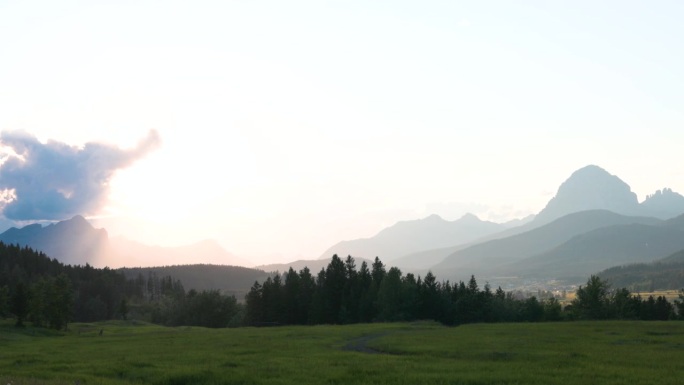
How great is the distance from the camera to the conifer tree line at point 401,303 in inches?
4665

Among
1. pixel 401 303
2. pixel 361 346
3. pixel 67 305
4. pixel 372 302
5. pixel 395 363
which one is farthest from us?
pixel 372 302

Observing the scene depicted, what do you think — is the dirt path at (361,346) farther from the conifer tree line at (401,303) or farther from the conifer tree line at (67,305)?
the conifer tree line at (67,305)

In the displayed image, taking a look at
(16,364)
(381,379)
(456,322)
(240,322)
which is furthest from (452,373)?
(240,322)

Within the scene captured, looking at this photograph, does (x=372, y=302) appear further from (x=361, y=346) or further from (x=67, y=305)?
(x=361, y=346)

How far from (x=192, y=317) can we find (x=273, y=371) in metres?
135

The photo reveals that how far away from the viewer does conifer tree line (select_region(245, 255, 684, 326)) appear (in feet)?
389

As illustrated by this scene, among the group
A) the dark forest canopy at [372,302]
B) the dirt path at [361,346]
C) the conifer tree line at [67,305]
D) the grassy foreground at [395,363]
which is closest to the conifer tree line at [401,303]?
the dark forest canopy at [372,302]

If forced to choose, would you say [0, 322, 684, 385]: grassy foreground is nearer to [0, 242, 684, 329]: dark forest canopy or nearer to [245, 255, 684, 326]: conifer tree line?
[245, 255, 684, 326]: conifer tree line

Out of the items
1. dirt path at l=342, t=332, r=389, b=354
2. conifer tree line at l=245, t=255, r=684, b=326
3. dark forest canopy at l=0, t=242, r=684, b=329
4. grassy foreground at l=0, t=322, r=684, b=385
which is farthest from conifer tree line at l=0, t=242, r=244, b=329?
dirt path at l=342, t=332, r=389, b=354

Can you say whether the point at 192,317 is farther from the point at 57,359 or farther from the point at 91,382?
the point at 91,382

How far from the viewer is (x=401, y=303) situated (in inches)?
4611

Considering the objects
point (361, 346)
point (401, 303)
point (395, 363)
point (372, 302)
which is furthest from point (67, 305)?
point (395, 363)

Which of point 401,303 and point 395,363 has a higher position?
point 401,303

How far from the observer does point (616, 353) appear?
4369 cm
